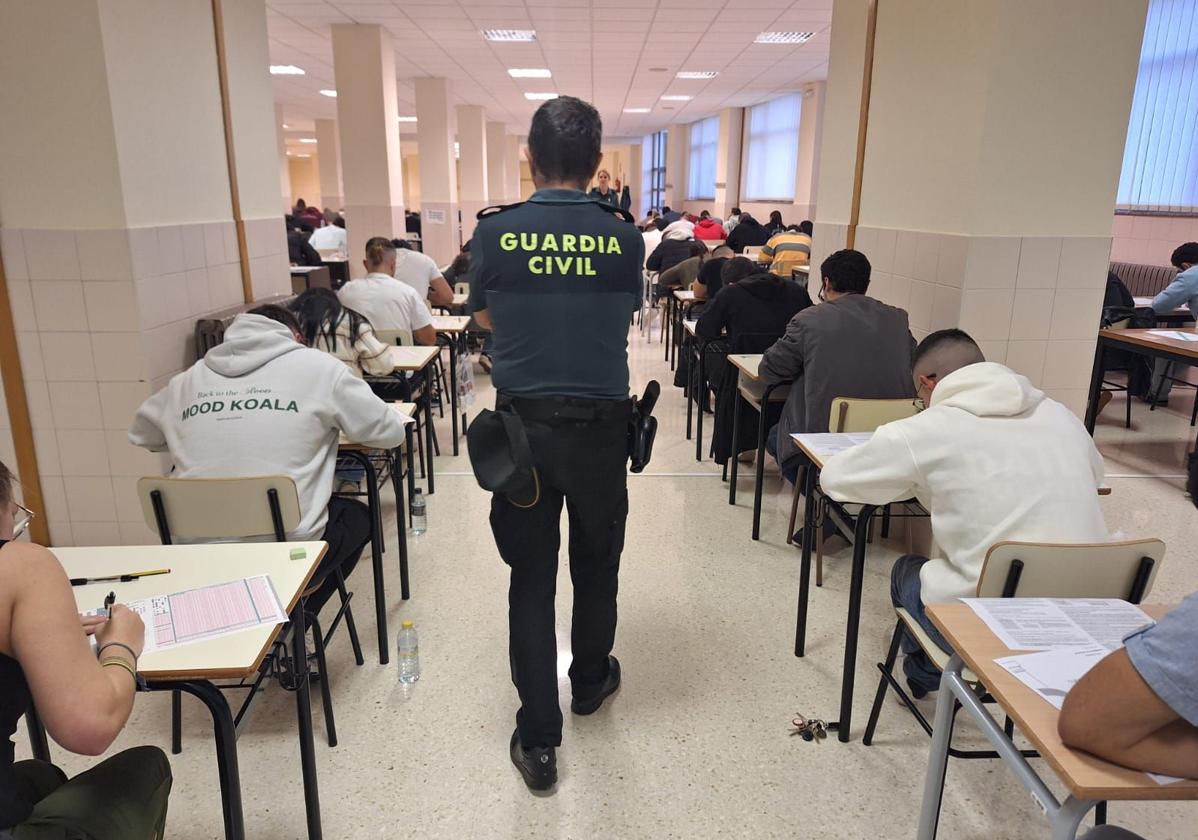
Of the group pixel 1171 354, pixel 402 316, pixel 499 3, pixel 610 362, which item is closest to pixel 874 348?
pixel 610 362

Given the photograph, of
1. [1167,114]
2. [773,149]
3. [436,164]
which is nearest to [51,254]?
[1167,114]

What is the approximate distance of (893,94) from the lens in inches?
151

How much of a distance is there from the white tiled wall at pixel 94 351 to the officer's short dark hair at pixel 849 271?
9.45 ft

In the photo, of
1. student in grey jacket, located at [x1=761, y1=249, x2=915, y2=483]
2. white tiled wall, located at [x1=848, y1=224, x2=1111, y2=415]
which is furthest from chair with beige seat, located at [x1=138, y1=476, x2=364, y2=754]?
white tiled wall, located at [x1=848, y1=224, x2=1111, y2=415]

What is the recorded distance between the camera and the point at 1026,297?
332cm

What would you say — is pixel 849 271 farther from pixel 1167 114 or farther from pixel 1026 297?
pixel 1167 114

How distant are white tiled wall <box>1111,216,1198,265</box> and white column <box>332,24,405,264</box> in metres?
7.05

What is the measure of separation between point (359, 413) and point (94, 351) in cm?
166

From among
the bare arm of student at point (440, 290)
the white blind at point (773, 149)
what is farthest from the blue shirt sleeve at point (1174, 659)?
the white blind at point (773, 149)

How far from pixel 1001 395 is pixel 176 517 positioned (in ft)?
6.86

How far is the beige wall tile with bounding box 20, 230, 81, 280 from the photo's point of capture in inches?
120

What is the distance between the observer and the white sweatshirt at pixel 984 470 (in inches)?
68.2

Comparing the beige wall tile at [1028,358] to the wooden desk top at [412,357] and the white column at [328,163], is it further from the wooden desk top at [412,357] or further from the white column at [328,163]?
the white column at [328,163]

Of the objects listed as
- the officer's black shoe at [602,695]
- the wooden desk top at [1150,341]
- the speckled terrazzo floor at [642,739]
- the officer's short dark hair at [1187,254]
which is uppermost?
the officer's short dark hair at [1187,254]
